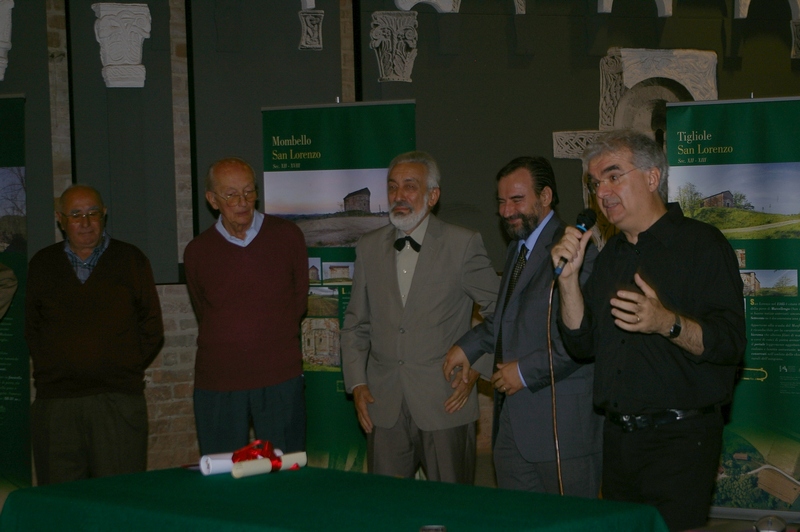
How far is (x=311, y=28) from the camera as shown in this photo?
5.95m

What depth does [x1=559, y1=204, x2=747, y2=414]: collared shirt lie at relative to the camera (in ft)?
9.16

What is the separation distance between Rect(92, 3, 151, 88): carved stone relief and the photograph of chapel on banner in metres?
3.64

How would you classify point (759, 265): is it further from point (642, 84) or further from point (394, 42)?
point (394, 42)

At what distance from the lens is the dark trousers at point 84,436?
4.41 m

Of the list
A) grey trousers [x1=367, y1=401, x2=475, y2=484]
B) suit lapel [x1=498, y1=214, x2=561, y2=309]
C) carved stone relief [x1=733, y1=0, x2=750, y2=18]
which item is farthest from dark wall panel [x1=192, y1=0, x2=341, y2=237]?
carved stone relief [x1=733, y1=0, x2=750, y2=18]

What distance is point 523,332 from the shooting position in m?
3.72

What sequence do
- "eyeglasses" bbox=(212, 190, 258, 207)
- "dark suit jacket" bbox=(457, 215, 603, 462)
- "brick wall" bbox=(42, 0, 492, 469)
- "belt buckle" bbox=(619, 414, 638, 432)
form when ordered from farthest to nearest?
"brick wall" bbox=(42, 0, 492, 469) → "eyeglasses" bbox=(212, 190, 258, 207) → "dark suit jacket" bbox=(457, 215, 603, 462) → "belt buckle" bbox=(619, 414, 638, 432)

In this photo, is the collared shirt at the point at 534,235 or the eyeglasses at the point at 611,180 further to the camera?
the collared shirt at the point at 534,235

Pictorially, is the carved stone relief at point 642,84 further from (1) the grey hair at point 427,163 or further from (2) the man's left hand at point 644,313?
(2) the man's left hand at point 644,313

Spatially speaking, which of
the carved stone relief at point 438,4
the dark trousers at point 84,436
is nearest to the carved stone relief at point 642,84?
the carved stone relief at point 438,4

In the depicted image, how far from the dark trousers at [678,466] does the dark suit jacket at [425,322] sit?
4.42 ft

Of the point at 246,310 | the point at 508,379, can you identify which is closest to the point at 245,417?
the point at 246,310

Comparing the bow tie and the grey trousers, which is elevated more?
the bow tie

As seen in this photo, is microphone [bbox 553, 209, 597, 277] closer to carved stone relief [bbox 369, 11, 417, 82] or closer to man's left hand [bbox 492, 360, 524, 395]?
man's left hand [bbox 492, 360, 524, 395]
